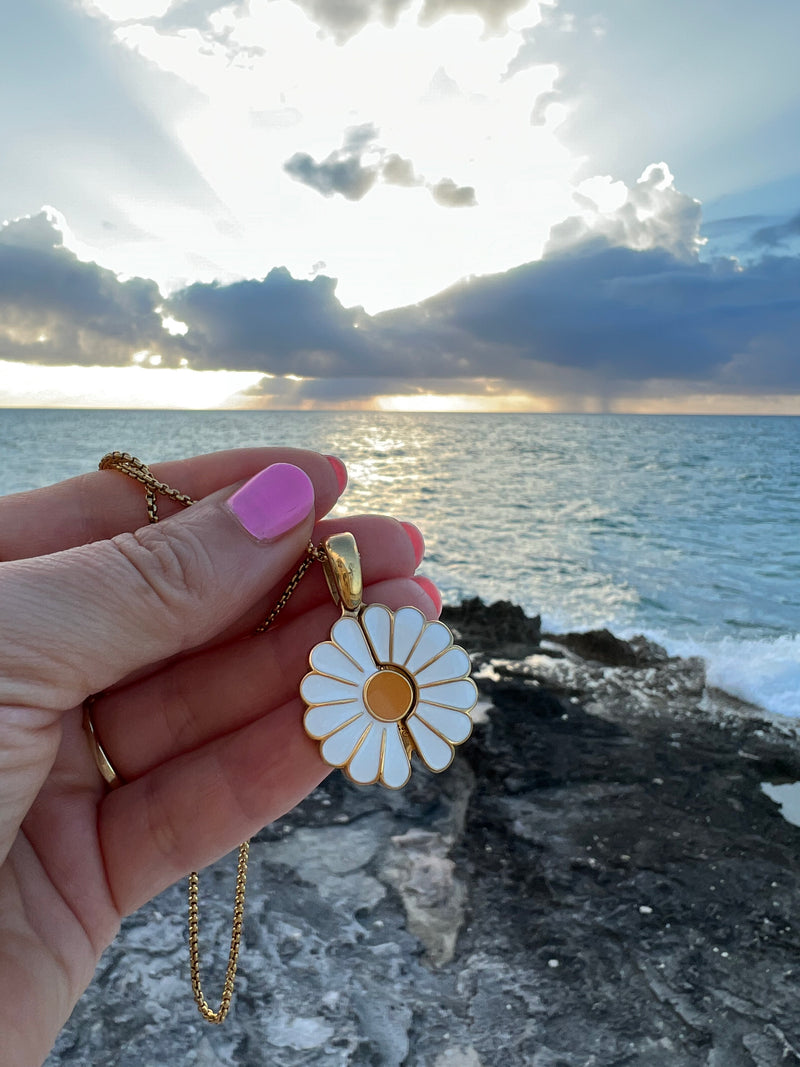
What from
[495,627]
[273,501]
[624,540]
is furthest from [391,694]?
[624,540]

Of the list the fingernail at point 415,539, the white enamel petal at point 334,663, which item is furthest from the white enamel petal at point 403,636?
the fingernail at point 415,539

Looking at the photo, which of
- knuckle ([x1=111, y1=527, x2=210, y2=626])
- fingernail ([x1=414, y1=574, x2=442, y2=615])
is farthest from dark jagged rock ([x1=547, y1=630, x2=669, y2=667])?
knuckle ([x1=111, y1=527, x2=210, y2=626])

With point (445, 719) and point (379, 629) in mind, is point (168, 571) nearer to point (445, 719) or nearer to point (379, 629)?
point (379, 629)

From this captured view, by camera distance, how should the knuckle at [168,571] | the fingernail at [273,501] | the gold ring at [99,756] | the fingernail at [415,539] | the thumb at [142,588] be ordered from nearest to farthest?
the thumb at [142,588] < the knuckle at [168,571] < the fingernail at [273,501] < the gold ring at [99,756] < the fingernail at [415,539]

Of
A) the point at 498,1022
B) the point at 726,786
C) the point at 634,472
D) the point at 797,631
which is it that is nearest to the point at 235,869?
the point at 498,1022

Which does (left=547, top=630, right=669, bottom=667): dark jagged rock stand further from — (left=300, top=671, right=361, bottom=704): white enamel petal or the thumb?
the thumb

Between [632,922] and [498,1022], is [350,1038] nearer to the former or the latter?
[498,1022]

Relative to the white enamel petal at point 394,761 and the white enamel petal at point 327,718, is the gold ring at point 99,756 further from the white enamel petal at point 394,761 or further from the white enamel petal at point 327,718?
the white enamel petal at point 394,761
